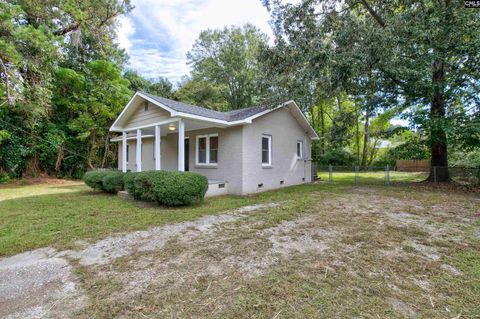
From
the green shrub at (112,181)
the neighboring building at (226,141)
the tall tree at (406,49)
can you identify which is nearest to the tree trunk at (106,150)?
the neighboring building at (226,141)

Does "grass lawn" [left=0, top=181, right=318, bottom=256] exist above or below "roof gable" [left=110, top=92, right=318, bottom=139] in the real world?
below

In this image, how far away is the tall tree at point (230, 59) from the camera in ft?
85.4

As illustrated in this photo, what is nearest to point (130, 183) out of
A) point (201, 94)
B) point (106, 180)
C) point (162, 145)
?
point (106, 180)

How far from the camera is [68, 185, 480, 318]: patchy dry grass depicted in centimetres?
227

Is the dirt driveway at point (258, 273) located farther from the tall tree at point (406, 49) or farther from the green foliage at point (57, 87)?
the green foliage at point (57, 87)

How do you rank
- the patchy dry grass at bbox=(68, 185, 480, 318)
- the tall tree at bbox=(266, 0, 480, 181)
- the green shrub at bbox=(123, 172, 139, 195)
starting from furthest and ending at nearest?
1. the tall tree at bbox=(266, 0, 480, 181)
2. the green shrub at bbox=(123, 172, 139, 195)
3. the patchy dry grass at bbox=(68, 185, 480, 318)

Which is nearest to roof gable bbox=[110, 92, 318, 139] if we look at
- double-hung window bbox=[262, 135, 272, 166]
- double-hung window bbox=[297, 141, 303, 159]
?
double-hung window bbox=[297, 141, 303, 159]

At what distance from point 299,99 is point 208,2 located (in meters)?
6.69

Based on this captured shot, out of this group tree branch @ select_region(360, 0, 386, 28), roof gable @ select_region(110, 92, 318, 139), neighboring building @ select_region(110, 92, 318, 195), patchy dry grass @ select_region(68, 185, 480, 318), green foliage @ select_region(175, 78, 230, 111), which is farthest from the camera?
green foliage @ select_region(175, 78, 230, 111)

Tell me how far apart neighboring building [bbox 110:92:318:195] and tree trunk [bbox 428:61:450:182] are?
218 inches

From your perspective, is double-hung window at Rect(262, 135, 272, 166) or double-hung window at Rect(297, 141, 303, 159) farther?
double-hung window at Rect(297, 141, 303, 159)

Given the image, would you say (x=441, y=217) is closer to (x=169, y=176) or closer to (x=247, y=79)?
(x=169, y=176)

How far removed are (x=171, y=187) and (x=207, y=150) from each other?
13.7 ft

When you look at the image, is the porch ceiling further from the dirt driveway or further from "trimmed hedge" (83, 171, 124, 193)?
the dirt driveway
